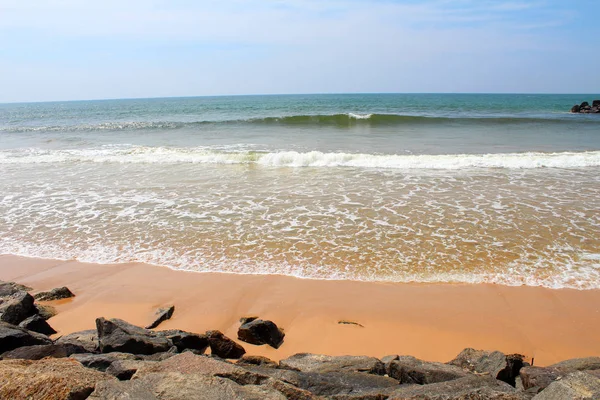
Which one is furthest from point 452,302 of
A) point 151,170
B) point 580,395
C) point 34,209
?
point 151,170

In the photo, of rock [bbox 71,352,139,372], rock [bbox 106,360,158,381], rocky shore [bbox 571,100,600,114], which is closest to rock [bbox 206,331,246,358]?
rock [bbox 71,352,139,372]

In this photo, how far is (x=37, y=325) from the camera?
480 centimetres

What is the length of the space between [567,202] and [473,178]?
315cm

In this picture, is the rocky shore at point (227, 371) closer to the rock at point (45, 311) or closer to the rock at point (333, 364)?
the rock at point (333, 364)

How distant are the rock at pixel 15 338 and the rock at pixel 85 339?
9.6 inches

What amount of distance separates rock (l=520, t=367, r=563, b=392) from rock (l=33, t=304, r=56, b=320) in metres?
5.77

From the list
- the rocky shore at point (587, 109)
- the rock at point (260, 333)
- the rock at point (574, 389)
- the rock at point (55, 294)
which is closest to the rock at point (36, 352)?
the rock at point (260, 333)

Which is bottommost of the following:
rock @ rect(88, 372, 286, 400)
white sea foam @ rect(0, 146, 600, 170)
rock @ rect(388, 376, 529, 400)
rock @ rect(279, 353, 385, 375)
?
Result: rock @ rect(279, 353, 385, 375)

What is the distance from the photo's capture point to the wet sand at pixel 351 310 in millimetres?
4668

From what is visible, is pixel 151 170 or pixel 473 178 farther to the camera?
pixel 151 170

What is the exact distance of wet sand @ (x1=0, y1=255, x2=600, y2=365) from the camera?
15.3 feet

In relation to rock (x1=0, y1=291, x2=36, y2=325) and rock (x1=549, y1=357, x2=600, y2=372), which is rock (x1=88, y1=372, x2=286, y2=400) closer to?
rock (x1=549, y1=357, x2=600, y2=372)

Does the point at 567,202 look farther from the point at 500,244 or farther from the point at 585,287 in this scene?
the point at 585,287

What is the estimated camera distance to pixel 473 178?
1252 centimetres
